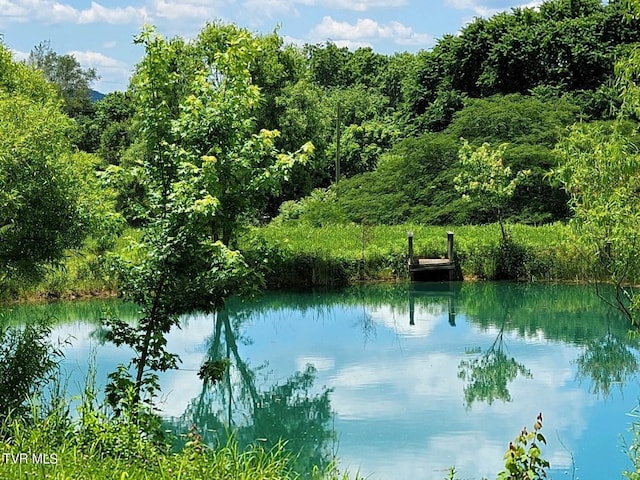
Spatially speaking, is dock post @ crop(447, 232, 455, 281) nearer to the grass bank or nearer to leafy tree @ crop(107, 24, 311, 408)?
the grass bank

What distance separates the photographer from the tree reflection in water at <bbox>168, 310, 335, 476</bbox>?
718 centimetres

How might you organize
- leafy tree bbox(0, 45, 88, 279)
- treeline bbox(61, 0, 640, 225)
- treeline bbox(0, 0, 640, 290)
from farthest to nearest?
1. treeline bbox(61, 0, 640, 225)
2. treeline bbox(0, 0, 640, 290)
3. leafy tree bbox(0, 45, 88, 279)

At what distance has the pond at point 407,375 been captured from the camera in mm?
7059

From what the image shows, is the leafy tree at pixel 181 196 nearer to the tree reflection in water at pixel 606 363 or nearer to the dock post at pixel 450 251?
the tree reflection in water at pixel 606 363

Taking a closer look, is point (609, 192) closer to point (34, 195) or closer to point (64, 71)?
point (34, 195)

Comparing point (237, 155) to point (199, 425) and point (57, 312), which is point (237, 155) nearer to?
point (199, 425)

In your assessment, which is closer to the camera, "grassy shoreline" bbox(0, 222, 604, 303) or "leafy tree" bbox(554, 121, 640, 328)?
"leafy tree" bbox(554, 121, 640, 328)

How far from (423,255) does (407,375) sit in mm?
7533

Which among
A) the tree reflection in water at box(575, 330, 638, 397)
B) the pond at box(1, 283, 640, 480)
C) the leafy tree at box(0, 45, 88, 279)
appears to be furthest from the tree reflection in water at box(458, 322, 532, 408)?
the leafy tree at box(0, 45, 88, 279)

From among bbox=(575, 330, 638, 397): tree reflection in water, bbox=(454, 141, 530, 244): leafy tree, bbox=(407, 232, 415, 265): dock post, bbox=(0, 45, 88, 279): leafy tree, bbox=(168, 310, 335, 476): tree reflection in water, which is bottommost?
bbox=(168, 310, 335, 476): tree reflection in water

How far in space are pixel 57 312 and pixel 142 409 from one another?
9.53 metres

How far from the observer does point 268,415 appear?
26.9 feet

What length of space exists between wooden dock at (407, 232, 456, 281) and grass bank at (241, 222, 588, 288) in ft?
0.67

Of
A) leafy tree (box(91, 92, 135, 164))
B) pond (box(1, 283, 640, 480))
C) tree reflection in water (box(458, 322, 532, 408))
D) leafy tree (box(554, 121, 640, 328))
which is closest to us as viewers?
leafy tree (box(554, 121, 640, 328))
